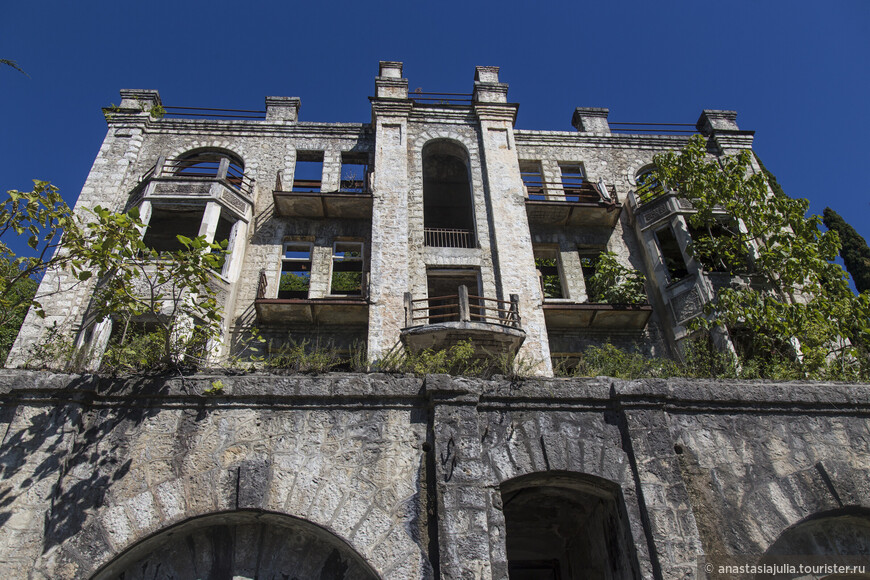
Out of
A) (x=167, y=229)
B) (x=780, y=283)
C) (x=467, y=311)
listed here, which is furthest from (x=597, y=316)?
(x=167, y=229)

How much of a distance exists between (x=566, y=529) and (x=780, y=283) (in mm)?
10735

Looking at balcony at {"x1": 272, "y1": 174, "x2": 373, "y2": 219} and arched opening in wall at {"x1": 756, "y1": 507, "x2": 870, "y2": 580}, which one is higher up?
balcony at {"x1": 272, "y1": 174, "x2": 373, "y2": 219}

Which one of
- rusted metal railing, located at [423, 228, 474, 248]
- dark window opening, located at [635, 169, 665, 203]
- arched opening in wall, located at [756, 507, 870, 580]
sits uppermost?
dark window opening, located at [635, 169, 665, 203]

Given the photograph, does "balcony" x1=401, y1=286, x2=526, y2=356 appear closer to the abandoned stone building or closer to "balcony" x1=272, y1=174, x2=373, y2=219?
"balcony" x1=272, y1=174, x2=373, y2=219

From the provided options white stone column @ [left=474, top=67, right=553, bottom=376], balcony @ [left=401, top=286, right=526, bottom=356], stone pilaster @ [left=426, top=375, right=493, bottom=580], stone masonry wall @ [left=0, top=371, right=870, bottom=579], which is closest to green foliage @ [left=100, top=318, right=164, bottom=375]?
stone masonry wall @ [left=0, top=371, right=870, bottom=579]

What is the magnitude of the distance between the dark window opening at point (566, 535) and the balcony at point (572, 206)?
11.7m

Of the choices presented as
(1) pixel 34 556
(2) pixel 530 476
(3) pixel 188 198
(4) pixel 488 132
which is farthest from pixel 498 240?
(1) pixel 34 556

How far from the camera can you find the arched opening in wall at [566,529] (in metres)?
→ 6.43

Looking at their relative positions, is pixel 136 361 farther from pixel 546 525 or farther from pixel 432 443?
pixel 546 525

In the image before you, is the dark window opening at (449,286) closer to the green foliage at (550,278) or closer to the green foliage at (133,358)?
the green foliage at (550,278)

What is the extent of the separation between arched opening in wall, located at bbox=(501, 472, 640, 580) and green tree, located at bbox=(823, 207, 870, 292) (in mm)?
17535

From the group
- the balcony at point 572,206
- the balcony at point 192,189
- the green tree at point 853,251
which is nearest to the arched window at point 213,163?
the balcony at point 192,189

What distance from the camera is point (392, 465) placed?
6281mm

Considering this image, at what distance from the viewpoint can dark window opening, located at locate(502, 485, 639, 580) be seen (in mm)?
6539
